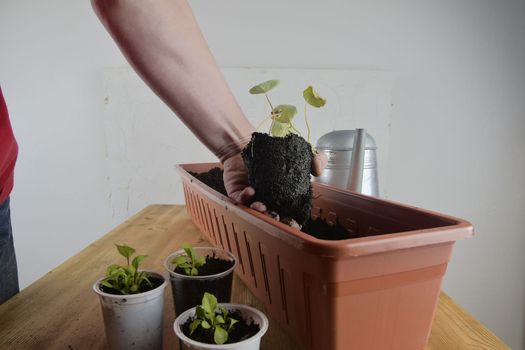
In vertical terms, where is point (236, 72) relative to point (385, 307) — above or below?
above

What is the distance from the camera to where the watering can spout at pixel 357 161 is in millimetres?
789

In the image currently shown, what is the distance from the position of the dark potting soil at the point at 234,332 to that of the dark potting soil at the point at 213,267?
0.12m

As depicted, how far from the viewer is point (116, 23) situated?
64 centimetres

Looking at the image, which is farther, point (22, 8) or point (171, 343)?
point (22, 8)

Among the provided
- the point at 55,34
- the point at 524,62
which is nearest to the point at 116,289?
the point at 55,34

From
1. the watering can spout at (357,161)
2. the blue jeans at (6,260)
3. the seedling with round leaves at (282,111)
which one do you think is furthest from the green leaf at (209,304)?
the blue jeans at (6,260)

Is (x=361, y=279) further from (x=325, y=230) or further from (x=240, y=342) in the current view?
(x=325, y=230)

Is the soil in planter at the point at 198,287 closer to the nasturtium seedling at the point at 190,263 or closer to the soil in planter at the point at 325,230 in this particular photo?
the nasturtium seedling at the point at 190,263

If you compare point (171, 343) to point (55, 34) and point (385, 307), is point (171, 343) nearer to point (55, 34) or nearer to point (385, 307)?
point (385, 307)

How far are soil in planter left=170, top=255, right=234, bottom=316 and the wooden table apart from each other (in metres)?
0.05

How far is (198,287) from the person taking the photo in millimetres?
494

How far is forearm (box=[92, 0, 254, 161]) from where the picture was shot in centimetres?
64

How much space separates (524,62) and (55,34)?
7.66 feet

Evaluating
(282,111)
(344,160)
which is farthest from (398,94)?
(282,111)
